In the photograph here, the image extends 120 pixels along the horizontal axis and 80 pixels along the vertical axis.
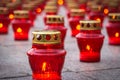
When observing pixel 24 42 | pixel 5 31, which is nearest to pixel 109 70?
pixel 24 42

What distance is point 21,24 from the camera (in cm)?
1015

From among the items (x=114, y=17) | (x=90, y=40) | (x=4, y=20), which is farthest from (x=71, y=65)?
(x=4, y=20)

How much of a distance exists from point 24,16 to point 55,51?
16.5 ft

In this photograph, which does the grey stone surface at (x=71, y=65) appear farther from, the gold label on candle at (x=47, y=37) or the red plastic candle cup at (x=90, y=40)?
the gold label on candle at (x=47, y=37)

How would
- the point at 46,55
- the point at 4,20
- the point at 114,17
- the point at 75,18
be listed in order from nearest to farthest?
the point at 46,55
the point at 114,17
the point at 75,18
the point at 4,20

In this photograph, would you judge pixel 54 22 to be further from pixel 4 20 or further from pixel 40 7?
pixel 40 7

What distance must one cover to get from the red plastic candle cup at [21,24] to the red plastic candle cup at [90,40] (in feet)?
10.8

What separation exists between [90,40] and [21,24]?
3509 millimetres

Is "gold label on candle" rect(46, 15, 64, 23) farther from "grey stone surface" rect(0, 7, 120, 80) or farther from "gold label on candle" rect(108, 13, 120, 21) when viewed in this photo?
"gold label on candle" rect(108, 13, 120, 21)

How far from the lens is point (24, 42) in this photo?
32.8 ft

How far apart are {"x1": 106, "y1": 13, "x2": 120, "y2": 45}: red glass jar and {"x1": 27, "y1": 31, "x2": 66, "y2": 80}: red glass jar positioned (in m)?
3.86

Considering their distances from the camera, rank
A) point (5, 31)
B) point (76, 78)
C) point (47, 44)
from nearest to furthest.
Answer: point (47, 44) → point (76, 78) → point (5, 31)

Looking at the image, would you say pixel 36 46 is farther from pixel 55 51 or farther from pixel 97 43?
pixel 97 43

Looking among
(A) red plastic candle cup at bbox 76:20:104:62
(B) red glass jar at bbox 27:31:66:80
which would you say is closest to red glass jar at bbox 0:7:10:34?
(A) red plastic candle cup at bbox 76:20:104:62
